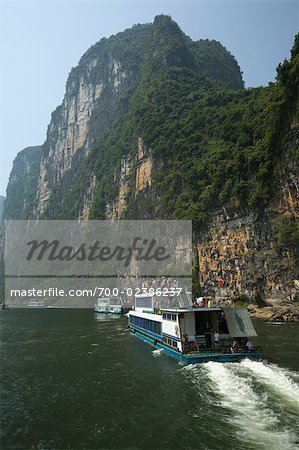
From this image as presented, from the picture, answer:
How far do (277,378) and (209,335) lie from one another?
20.0 feet

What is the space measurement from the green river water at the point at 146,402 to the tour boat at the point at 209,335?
0.65m

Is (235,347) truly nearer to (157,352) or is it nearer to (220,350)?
(220,350)

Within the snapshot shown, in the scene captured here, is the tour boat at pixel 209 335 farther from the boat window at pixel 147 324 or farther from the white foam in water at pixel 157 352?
the boat window at pixel 147 324

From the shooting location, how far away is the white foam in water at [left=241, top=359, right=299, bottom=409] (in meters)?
15.5

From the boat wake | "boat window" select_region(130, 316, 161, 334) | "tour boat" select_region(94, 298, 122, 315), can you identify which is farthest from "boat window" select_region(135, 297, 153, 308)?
"tour boat" select_region(94, 298, 122, 315)

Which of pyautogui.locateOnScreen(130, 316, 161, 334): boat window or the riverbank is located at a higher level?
pyautogui.locateOnScreen(130, 316, 161, 334): boat window

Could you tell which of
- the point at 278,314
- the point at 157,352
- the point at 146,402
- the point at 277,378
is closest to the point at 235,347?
the point at 277,378

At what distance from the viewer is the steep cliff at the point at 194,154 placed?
50.5 m

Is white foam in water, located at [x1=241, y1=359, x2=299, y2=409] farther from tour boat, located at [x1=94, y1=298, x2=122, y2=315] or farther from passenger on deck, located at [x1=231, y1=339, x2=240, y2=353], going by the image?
tour boat, located at [x1=94, y1=298, x2=122, y2=315]

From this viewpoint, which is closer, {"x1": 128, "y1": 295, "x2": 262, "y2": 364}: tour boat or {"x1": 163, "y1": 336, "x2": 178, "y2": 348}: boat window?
{"x1": 128, "y1": 295, "x2": 262, "y2": 364}: tour boat

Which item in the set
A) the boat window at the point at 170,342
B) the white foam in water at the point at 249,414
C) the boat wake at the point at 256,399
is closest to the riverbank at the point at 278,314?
the boat window at the point at 170,342

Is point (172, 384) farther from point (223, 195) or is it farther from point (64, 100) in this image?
point (64, 100)

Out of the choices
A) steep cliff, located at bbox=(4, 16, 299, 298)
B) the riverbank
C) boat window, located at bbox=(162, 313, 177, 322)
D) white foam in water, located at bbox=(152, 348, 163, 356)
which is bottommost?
white foam in water, located at bbox=(152, 348, 163, 356)

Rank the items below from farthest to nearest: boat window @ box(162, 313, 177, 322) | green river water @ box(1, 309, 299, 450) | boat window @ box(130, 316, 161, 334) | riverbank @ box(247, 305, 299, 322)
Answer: riverbank @ box(247, 305, 299, 322) → boat window @ box(130, 316, 161, 334) → boat window @ box(162, 313, 177, 322) → green river water @ box(1, 309, 299, 450)
